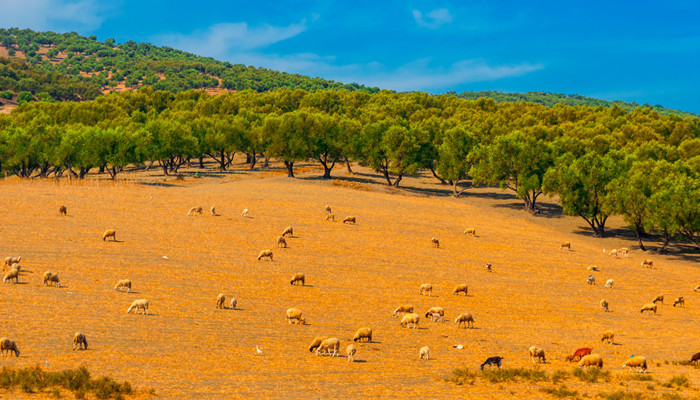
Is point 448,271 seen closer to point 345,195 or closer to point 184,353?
point 184,353

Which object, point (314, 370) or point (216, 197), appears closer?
point (314, 370)

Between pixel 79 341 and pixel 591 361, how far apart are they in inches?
1007

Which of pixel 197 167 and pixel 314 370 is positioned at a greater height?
pixel 197 167

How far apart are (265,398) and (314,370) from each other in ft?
13.9

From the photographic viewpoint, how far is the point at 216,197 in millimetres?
79375

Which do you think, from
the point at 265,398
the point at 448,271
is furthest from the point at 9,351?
the point at 448,271

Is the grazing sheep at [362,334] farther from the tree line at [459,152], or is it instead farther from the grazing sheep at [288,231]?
the tree line at [459,152]

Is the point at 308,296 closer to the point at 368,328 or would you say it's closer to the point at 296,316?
the point at 296,316

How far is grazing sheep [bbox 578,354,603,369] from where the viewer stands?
29.6 m

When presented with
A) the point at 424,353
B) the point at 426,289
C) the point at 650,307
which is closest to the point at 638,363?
the point at 424,353

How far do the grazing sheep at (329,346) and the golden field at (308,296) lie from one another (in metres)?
0.59

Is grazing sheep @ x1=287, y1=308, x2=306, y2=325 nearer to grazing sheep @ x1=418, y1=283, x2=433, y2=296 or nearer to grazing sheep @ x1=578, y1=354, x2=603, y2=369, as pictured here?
grazing sheep @ x1=418, y1=283, x2=433, y2=296

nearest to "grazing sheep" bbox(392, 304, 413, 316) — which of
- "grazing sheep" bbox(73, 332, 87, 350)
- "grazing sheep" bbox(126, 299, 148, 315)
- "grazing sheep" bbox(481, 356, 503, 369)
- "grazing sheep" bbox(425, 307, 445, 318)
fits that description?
"grazing sheep" bbox(425, 307, 445, 318)

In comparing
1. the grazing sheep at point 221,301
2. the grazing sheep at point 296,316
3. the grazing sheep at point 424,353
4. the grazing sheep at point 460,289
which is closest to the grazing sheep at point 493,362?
the grazing sheep at point 424,353
